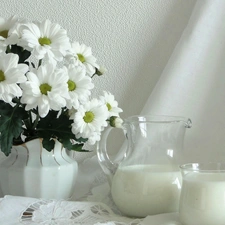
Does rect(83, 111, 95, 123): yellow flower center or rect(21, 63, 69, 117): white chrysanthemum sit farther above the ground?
rect(21, 63, 69, 117): white chrysanthemum

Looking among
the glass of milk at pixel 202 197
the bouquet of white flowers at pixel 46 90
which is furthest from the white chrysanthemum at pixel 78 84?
the glass of milk at pixel 202 197

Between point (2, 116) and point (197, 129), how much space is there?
0.45 m

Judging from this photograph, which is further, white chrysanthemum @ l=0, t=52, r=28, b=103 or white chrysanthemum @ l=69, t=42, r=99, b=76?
white chrysanthemum @ l=69, t=42, r=99, b=76

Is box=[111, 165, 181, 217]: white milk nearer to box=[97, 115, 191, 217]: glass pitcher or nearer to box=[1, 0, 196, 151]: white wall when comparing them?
box=[97, 115, 191, 217]: glass pitcher

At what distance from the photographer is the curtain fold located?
1112mm

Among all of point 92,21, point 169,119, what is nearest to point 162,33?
point 92,21

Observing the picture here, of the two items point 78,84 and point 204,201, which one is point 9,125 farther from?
point 204,201

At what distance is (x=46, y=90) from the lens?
2.81ft

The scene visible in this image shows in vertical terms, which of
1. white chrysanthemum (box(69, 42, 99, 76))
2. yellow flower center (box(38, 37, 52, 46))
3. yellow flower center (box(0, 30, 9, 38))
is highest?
yellow flower center (box(0, 30, 9, 38))

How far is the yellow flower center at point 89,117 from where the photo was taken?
90cm

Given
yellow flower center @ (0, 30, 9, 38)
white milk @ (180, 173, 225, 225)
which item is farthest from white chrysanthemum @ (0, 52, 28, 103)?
white milk @ (180, 173, 225, 225)

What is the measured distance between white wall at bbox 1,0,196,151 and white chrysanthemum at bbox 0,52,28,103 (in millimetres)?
416

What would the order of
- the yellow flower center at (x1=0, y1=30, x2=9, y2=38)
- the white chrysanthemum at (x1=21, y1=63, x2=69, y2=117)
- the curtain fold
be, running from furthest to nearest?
the curtain fold, the yellow flower center at (x1=0, y1=30, x2=9, y2=38), the white chrysanthemum at (x1=21, y1=63, x2=69, y2=117)

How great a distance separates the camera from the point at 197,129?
1122 millimetres
